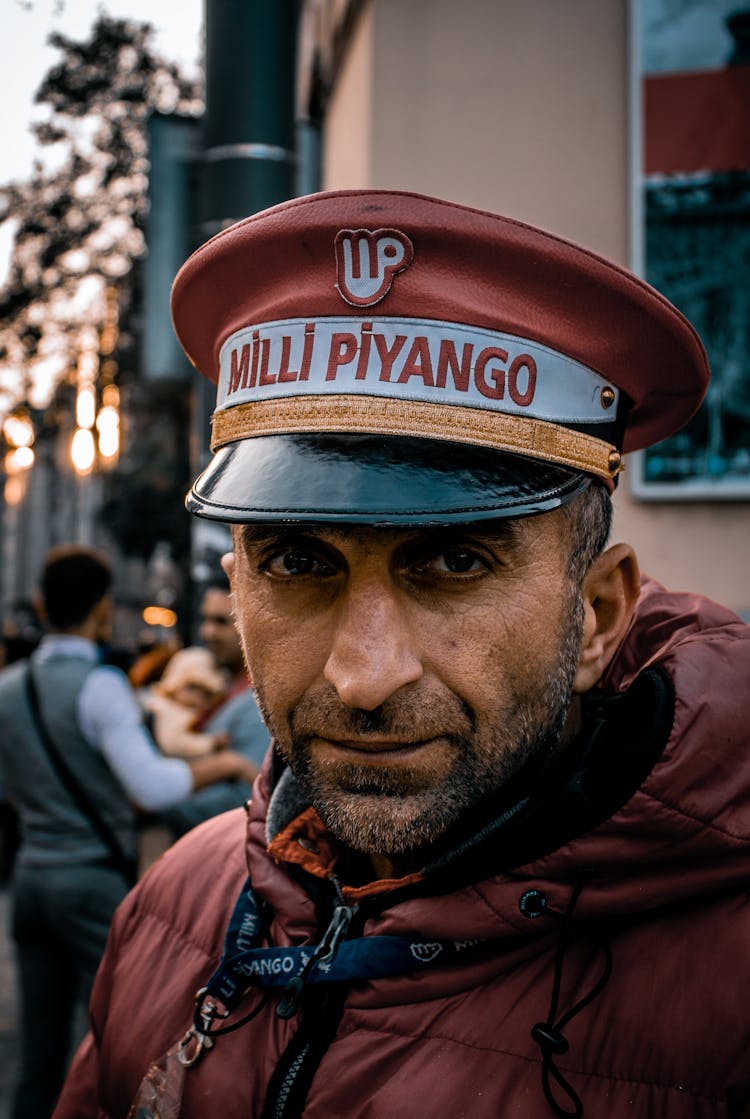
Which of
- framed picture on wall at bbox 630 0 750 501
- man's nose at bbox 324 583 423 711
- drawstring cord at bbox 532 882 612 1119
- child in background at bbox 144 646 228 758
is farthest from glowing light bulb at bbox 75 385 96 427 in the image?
drawstring cord at bbox 532 882 612 1119

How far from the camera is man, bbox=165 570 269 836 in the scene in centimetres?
371

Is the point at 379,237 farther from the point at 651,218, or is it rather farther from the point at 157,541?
the point at 157,541

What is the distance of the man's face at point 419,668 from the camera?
1.25 m

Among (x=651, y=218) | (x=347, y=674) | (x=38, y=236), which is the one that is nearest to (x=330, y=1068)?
(x=347, y=674)

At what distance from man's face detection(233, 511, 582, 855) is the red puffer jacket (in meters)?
0.11

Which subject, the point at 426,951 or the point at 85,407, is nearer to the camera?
the point at 426,951

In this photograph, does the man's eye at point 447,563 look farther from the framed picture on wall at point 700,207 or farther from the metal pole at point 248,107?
→ the framed picture on wall at point 700,207

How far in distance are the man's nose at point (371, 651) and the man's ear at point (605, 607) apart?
0.29m

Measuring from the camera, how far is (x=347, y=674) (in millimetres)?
1237

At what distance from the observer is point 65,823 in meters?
3.65

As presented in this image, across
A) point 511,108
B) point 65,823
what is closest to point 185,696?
point 65,823

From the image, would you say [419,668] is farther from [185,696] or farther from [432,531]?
[185,696]

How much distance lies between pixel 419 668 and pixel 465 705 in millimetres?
79

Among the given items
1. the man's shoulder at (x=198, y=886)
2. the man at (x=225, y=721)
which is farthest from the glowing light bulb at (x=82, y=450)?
the man's shoulder at (x=198, y=886)
